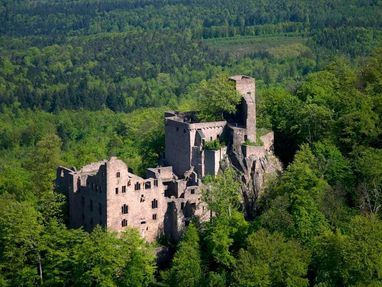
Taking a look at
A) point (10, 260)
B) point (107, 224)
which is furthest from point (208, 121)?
point (10, 260)

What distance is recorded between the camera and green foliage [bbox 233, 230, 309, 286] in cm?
7456

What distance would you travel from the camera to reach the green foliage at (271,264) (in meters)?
74.6

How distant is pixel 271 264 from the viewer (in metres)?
75.6

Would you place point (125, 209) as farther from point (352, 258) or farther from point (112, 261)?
point (352, 258)

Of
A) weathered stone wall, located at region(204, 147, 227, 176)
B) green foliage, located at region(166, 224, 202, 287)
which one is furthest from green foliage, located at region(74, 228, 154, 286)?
weathered stone wall, located at region(204, 147, 227, 176)

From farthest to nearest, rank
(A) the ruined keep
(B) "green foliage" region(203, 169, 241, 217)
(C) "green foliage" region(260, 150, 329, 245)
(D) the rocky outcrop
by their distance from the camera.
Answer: (D) the rocky outcrop, (B) "green foliage" region(203, 169, 241, 217), (A) the ruined keep, (C) "green foliage" region(260, 150, 329, 245)

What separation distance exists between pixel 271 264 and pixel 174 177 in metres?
15.0

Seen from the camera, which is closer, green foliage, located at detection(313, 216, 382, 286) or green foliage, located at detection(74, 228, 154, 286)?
green foliage, located at detection(313, 216, 382, 286)

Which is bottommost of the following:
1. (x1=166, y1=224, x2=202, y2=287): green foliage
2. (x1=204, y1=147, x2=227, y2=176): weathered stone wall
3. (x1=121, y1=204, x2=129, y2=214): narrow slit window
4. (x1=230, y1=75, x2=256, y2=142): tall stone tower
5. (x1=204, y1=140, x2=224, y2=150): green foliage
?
(x1=166, y1=224, x2=202, y2=287): green foliage

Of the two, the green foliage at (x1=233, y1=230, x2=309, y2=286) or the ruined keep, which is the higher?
the ruined keep

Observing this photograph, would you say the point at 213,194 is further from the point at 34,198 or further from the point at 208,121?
the point at 34,198

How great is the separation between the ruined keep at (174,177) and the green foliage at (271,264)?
8.98 metres

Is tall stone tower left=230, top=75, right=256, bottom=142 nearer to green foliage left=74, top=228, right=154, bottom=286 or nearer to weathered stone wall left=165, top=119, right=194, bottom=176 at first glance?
weathered stone wall left=165, top=119, right=194, bottom=176

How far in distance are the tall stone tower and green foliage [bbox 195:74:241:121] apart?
23.7 inches
